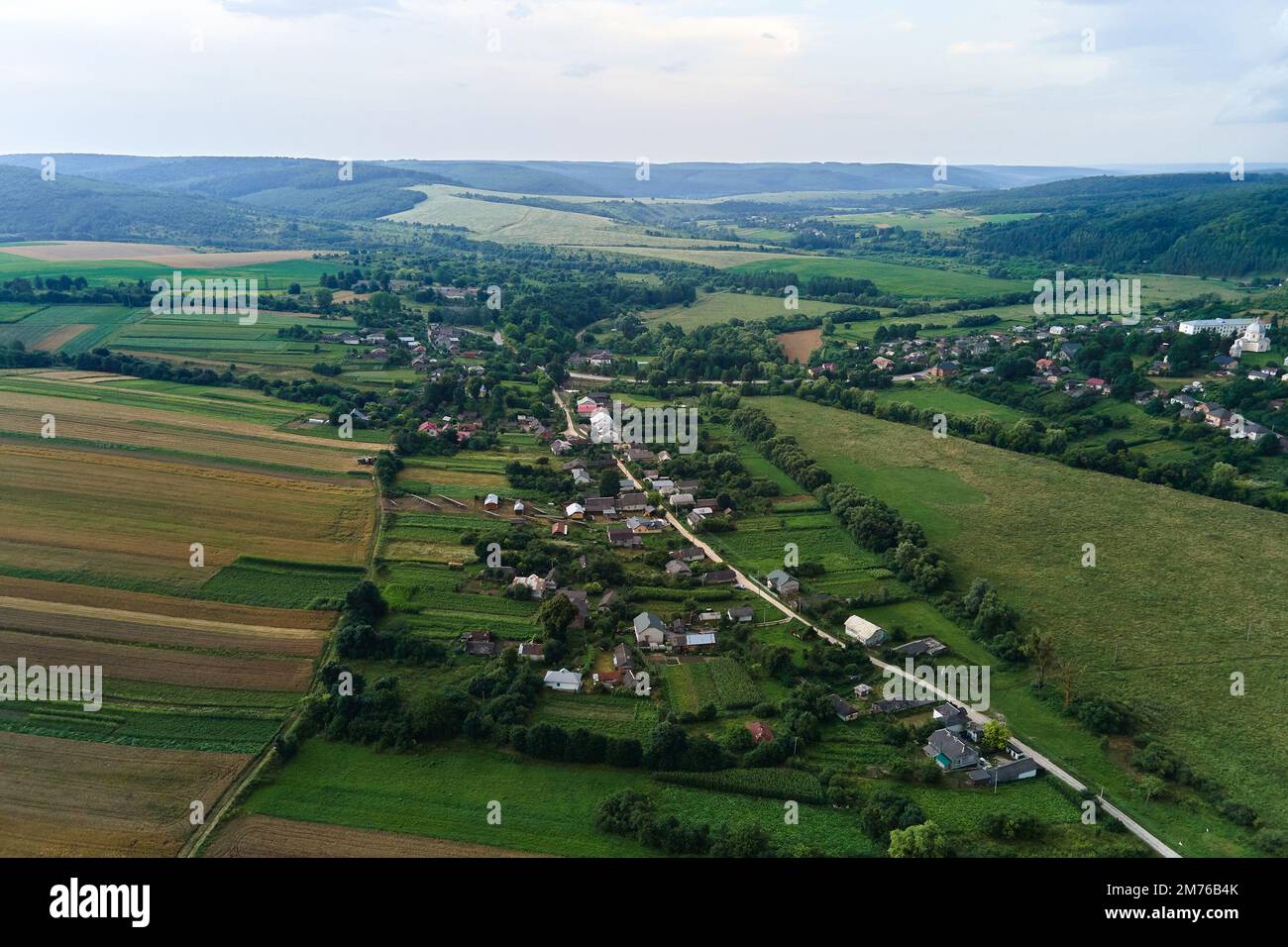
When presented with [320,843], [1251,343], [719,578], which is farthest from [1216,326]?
[320,843]

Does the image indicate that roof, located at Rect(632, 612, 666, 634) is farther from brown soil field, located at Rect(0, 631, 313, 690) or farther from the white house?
brown soil field, located at Rect(0, 631, 313, 690)

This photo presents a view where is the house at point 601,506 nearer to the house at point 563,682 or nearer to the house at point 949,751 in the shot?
the house at point 563,682

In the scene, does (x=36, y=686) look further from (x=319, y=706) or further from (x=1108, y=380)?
(x=1108, y=380)

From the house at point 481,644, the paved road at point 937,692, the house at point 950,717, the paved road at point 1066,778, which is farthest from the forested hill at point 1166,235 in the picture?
the house at point 481,644

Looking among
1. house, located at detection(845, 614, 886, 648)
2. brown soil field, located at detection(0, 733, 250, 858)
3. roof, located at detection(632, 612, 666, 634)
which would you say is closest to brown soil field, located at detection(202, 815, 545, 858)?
brown soil field, located at detection(0, 733, 250, 858)

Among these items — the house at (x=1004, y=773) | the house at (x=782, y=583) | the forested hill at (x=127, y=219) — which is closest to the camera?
the house at (x=1004, y=773)
